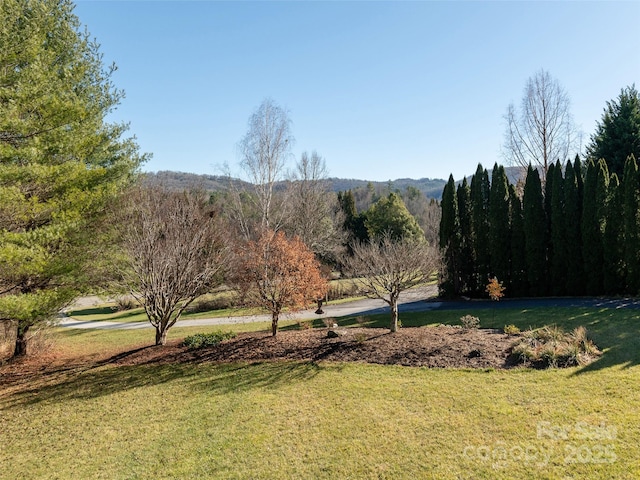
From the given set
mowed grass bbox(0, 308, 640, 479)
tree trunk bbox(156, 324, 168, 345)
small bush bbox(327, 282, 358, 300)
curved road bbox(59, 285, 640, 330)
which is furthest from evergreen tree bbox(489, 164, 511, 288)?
tree trunk bbox(156, 324, 168, 345)

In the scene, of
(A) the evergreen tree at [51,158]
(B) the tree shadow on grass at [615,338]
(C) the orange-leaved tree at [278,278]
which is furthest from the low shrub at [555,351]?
(A) the evergreen tree at [51,158]

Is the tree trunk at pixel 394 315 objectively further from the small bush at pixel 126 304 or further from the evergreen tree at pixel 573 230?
the small bush at pixel 126 304

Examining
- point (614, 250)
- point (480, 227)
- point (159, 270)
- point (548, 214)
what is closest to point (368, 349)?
point (159, 270)

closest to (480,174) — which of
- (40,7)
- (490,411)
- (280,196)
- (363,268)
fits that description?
(363,268)

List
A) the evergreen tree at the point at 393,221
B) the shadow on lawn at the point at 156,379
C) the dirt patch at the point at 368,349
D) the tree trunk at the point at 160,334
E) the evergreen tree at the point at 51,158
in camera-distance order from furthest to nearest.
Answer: the evergreen tree at the point at 393,221 < the tree trunk at the point at 160,334 < the dirt patch at the point at 368,349 < the shadow on lawn at the point at 156,379 < the evergreen tree at the point at 51,158

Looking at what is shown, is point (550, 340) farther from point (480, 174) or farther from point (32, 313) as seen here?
point (480, 174)

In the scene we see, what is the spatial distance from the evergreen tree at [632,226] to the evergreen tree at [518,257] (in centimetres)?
401

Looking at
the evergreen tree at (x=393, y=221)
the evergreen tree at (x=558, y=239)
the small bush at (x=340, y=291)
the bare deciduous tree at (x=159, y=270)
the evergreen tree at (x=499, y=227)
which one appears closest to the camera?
the bare deciduous tree at (x=159, y=270)

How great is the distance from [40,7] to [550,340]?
1428cm

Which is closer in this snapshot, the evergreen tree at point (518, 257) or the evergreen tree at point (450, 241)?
the evergreen tree at point (518, 257)

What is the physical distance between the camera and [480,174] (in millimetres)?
19750

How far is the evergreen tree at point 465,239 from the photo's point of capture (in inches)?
771

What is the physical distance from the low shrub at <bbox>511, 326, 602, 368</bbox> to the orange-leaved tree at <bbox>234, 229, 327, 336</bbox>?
5.38m

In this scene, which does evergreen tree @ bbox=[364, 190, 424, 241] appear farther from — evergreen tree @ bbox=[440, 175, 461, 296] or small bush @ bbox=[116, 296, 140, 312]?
small bush @ bbox=[116, 296, 140, 312]
